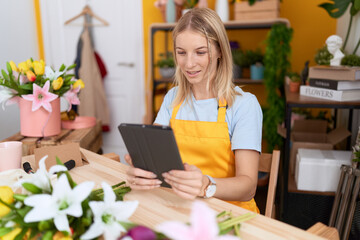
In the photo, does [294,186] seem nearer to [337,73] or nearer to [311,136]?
[311,136]

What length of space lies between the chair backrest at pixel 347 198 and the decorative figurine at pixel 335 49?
2.24 ft

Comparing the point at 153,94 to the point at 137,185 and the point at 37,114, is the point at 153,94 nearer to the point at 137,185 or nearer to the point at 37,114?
the point at 37,114

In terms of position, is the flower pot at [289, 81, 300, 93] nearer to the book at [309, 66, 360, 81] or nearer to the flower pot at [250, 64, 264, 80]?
the book at [309, 66, 360, 81]

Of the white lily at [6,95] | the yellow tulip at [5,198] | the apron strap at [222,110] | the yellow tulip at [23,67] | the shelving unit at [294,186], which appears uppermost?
the yellow tulip at [23,67]

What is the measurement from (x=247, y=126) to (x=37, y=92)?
946 mm

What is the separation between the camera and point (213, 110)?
1.36 metres

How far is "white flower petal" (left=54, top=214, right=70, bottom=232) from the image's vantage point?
640 mm

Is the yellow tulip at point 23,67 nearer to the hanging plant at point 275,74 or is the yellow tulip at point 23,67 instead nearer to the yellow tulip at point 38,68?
the yellow tulip at point 38,68

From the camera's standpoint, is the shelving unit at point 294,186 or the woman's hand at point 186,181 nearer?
the woman's hand at point 186,181

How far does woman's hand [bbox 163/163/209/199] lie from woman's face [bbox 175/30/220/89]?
482 millimetres

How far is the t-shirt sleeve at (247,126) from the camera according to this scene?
1.22m

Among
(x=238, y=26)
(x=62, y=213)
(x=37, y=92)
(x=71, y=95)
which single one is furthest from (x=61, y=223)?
(x=238, y=26)

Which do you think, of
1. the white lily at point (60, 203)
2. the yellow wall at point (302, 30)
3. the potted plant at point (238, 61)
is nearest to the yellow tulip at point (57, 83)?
the white lily at point (60, 203)

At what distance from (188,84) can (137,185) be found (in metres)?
0.60
